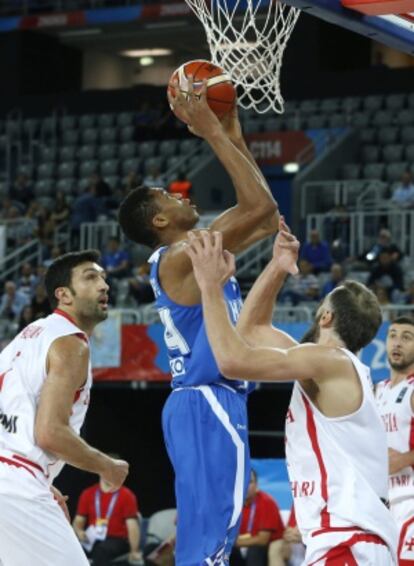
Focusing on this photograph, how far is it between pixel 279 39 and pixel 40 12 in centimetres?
2215

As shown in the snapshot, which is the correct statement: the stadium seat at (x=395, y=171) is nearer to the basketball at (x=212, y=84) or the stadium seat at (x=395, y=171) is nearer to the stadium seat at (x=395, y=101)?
the stadium seat at (x=395, y=101)

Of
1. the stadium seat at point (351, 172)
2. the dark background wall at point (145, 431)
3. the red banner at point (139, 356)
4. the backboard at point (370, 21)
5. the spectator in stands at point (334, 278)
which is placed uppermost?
the backboard at point (370, 21)

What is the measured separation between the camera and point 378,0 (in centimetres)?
561

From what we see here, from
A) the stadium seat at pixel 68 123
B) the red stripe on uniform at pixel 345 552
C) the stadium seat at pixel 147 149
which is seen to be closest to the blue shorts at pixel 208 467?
the red stripe on uniform at pixel 345 552

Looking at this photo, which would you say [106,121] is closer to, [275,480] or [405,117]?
[405,117]

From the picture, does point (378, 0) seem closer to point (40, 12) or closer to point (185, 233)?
point (185, 233)

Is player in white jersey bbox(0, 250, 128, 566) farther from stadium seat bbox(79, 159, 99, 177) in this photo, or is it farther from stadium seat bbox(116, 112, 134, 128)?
stadium seat bbox(116, 112, 134, 128)

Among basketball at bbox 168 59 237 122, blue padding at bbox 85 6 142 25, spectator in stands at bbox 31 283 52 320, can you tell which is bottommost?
spectator in stands at bbox 31 283 52 320

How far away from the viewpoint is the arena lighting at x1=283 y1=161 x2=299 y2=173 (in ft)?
71.4

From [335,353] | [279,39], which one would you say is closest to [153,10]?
[279,39]

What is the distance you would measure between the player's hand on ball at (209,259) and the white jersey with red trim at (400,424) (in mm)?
2990

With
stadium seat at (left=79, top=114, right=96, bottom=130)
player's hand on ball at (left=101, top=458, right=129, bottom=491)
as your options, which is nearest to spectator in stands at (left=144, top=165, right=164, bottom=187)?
stadium seat at (left=79, top=114, right=96, bottom=130)

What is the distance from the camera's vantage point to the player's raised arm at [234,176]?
17.3 feet

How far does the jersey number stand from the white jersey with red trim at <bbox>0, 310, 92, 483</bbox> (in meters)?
0.42
